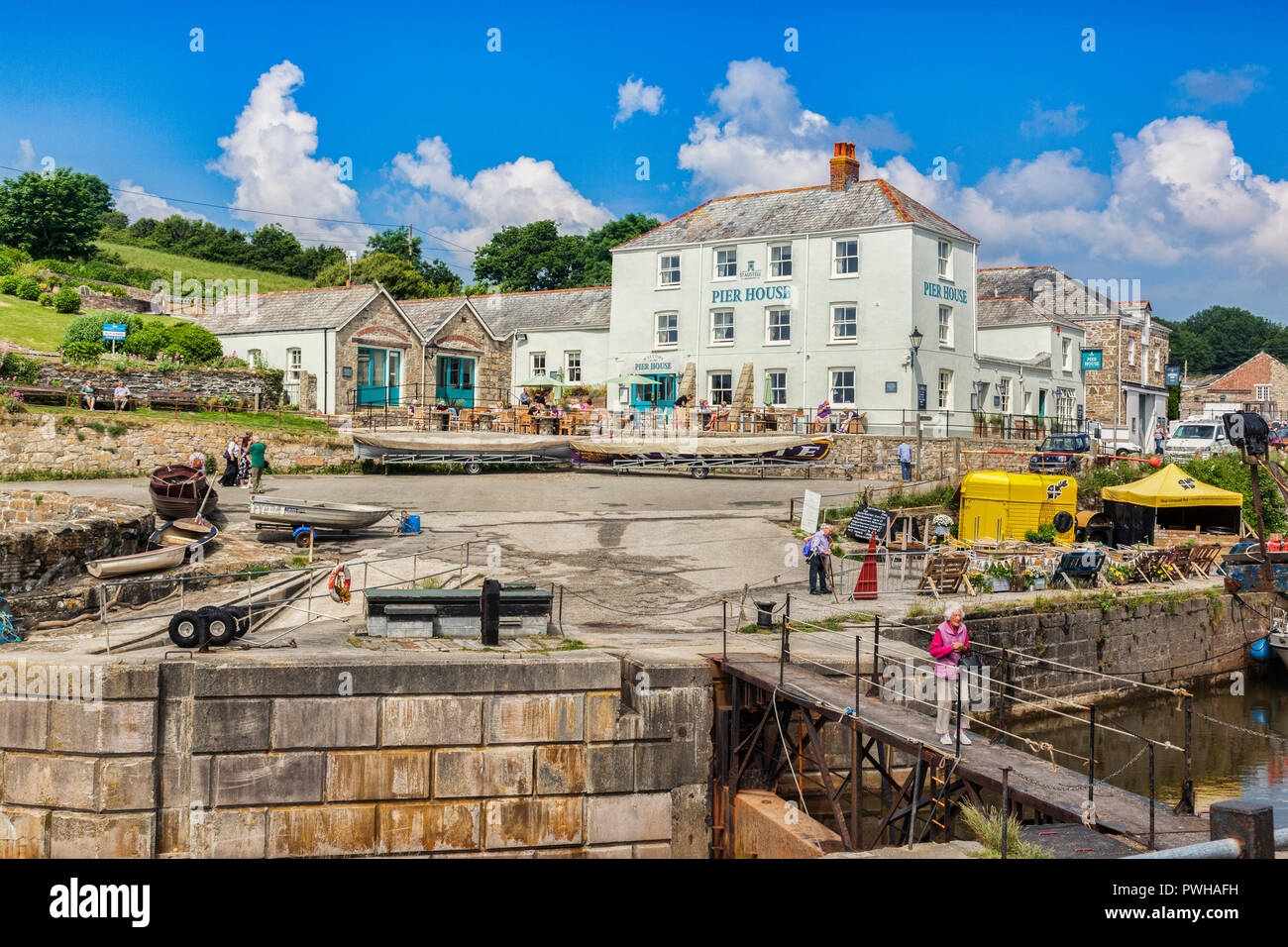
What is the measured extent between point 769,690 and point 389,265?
6267 cm

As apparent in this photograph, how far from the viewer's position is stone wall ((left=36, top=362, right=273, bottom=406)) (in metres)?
33.9

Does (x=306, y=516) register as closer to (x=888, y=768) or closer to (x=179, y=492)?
(x=179, y=492)

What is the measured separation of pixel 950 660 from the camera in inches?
440

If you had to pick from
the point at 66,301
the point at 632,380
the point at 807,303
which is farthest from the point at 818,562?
the point at 66,301

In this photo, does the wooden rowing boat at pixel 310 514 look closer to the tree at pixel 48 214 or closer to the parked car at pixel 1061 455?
the parked car at pixel 1061 455

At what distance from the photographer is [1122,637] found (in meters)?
21.8

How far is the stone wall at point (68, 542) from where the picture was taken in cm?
1883

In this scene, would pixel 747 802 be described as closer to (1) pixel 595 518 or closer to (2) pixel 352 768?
(2) pixel 352 768

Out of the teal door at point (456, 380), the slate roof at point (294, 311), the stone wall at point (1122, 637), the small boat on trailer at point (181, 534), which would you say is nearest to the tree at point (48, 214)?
the slate roof at point (294, 311)

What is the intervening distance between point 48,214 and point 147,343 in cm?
2910

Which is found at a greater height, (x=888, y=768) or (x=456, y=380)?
(x=456, y=380)

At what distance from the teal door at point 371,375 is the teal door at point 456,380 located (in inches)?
117

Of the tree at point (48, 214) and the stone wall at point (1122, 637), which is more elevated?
the tree at point (48, 214)
